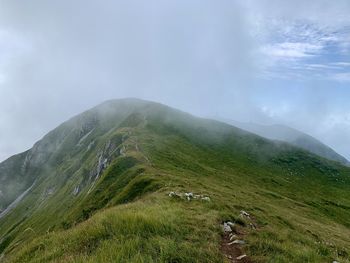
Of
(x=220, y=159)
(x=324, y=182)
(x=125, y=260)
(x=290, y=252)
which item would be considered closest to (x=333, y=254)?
(x=290, y=252)

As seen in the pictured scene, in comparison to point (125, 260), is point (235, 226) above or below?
below

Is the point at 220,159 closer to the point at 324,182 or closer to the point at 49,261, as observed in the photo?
the point at 324,182

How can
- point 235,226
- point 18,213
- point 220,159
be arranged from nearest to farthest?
point 235,226
point 220,159
point 18,213

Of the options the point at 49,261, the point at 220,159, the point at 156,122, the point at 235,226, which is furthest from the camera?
the point at 156,122

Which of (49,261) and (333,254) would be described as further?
(333,254)

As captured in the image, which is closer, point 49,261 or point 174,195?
point 49,261

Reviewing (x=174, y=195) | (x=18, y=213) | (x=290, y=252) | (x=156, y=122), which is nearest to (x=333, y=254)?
(x=290, y=252)

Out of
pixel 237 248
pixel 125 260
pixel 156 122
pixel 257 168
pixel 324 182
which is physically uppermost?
pixel 156 122

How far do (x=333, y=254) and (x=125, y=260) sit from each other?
974cm

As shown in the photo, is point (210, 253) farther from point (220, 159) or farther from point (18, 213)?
point (18, 213)

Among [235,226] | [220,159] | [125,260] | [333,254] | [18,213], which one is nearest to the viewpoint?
[125,260]

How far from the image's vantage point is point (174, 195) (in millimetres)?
25891

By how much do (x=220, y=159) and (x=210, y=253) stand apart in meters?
83.4

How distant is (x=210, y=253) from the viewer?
1087 cm
